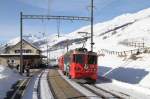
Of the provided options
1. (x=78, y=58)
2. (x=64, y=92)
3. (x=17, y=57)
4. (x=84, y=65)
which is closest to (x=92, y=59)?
(x=84, y=65)

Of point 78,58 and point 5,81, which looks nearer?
point 5,81

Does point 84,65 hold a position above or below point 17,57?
below

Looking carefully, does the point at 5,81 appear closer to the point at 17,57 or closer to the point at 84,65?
the point at 84,65

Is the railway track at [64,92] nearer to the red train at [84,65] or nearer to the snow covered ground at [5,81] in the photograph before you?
the red train at [84,65]

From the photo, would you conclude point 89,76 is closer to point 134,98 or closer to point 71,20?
point 134,98

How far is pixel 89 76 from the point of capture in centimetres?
3122

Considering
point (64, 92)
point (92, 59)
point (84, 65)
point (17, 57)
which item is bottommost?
point (64, 92)

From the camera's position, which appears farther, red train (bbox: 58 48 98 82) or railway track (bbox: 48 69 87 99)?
red train (bbox: 58 48 98 82)

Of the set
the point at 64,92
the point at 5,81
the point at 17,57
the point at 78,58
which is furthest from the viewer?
the point at 17,57

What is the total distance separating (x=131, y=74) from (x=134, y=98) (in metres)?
19.5

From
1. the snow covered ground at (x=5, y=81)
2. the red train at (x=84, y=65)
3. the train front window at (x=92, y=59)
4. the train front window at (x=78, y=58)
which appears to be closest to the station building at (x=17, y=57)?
the snow covered ground at (x=5, y=81)

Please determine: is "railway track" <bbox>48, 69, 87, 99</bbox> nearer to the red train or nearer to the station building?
the red train

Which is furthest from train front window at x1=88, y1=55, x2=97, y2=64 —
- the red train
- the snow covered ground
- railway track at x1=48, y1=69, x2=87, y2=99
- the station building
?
the station building

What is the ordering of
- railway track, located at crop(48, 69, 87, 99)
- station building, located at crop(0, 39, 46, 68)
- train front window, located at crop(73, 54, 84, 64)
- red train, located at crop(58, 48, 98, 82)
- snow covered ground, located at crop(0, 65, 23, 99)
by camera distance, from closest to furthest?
1. railway track, located at crop(48, 69, 87, 99)
2. snow covered ground, located at crop(0, 65, 23, 99)
3. red train, located at crop(58, 48, 98, 82)
4. train front window, located at crop(73, 54, 84, 64)
5. station building, located at crop(0, 39, 46, 68)
